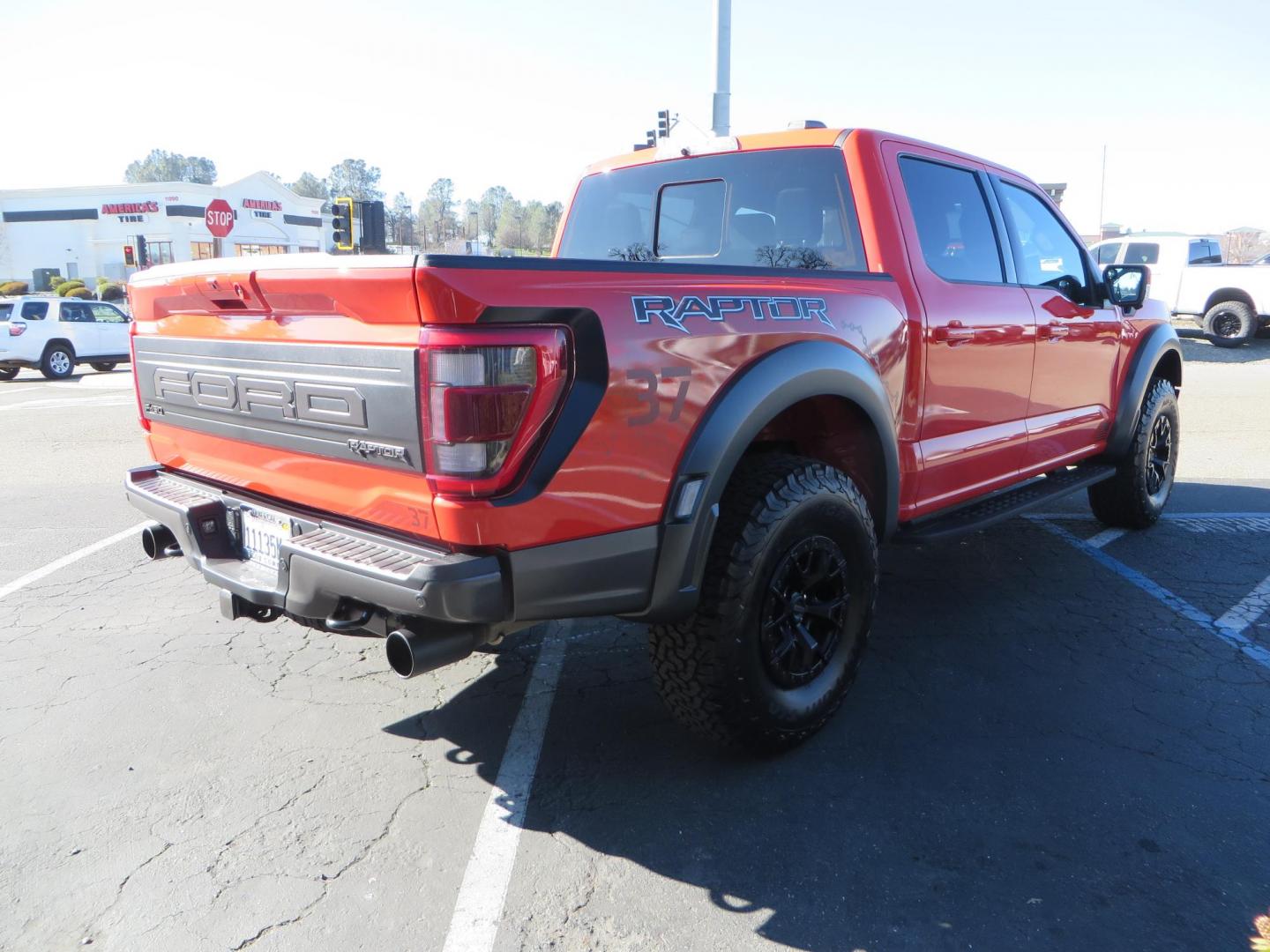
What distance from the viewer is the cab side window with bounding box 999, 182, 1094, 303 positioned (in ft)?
14.4

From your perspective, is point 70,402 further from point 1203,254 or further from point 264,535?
point 1203,254

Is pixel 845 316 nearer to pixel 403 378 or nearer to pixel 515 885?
pixel 403 378

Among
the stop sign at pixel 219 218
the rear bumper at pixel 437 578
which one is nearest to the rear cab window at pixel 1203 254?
the rear bumper at pixel 437 578

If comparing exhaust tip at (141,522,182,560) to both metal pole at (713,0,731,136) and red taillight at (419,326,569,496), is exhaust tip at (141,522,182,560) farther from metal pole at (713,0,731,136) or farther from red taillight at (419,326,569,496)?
metal pole at (713,0,731,136)

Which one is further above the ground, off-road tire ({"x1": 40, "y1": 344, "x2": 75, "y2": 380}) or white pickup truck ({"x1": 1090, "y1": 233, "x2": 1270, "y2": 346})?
white pickup truck ({"x1": 1090, "y1": 233, "x2": 1270, "y2": 346})

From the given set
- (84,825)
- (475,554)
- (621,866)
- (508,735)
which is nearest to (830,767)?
(621,866)

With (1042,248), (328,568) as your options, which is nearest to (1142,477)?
(1042,248)

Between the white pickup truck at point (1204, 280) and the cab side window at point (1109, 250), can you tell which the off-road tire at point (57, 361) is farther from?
the cab side window at point (1109, 250)

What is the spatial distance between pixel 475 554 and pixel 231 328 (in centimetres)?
115

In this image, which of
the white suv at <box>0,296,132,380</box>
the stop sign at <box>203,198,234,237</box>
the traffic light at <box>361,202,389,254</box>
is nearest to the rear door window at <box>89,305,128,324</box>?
the white suv at <box>0,296,132,380</box>

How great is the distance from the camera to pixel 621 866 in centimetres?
250

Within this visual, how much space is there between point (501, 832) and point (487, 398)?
1291mm

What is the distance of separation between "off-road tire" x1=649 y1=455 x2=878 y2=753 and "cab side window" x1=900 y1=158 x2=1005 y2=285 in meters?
1.21

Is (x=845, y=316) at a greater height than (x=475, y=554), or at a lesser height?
greater
